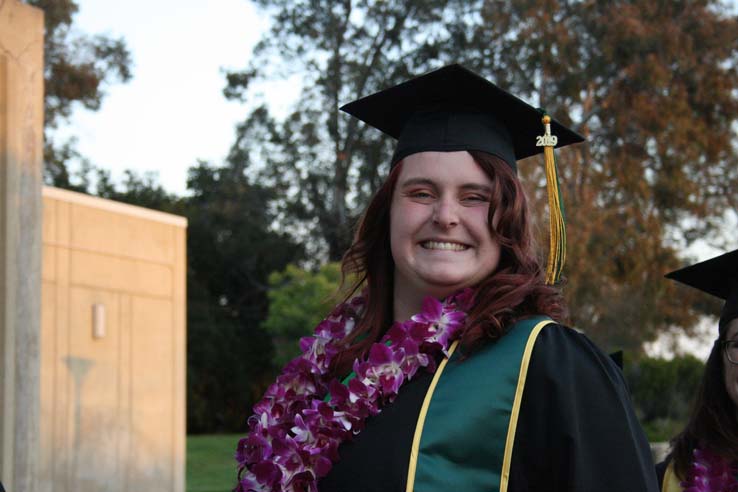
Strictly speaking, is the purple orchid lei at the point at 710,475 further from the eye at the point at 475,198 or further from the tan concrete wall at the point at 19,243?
the tan concrete wall at the point at 19,243

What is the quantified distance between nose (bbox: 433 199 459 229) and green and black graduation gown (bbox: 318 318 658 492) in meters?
0.30

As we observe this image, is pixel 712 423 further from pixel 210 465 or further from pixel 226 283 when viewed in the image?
pixel 226 283

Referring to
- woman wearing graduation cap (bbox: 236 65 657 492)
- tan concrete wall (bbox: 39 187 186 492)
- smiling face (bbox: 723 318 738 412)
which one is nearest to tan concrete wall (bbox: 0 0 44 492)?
woman wearing graduation cap (bbox: 236 65 657 492)

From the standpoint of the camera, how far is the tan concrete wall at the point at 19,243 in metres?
5.31

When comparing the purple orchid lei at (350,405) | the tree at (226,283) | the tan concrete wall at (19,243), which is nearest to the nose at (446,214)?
the purple orchid lei at (350,405)

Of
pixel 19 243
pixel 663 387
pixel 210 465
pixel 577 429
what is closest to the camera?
pixel 577 429

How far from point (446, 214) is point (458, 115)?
36 centimetres

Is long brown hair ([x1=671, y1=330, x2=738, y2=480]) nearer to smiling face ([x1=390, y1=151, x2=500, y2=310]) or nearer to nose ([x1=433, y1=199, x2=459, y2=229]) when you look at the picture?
smiling face ([x1=390, y1=151, x2=500, y2=310])

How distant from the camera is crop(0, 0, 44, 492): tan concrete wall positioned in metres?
5.31

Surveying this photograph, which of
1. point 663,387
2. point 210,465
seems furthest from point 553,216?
point 210,465

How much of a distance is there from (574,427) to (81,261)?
9.69m

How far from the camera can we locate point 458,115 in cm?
259

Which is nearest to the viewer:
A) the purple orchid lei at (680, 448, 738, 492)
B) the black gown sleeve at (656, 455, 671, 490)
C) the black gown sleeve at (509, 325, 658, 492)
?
the black gown sleeve at (509, 325, 658, 492)

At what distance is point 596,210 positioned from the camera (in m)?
20.1
